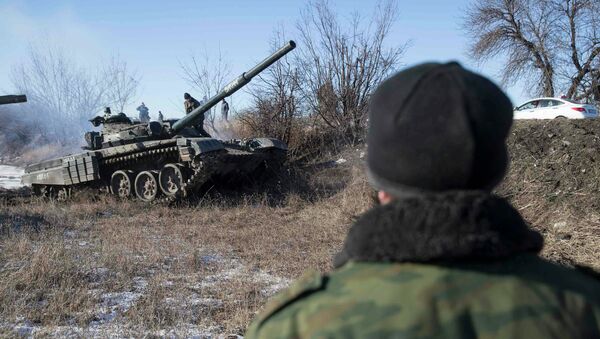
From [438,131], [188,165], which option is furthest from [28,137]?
[438,131]

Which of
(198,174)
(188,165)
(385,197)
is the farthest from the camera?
(188,165)

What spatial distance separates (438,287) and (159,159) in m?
11.9

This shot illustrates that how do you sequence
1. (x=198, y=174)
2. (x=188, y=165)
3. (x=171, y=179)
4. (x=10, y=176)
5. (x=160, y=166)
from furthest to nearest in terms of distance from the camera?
(x=10, y=176) → (x=160, y=166) → (x=171, y=179) → (x=188, y=165) → (x=198, y=174)

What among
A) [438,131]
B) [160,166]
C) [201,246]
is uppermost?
[438,131]

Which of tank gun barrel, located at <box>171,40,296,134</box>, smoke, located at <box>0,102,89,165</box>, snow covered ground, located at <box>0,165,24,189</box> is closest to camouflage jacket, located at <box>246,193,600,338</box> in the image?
tank gun barrel, located at <box>171,40,296,134</box>

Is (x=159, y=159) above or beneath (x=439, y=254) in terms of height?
beneath

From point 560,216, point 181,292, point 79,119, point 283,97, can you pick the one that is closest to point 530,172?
point 560,216

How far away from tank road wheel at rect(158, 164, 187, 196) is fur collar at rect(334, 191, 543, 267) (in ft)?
35.8

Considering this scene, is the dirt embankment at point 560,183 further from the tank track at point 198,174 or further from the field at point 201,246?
the tank track at point 198,174

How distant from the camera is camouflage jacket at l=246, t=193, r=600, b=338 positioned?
913 millimetres

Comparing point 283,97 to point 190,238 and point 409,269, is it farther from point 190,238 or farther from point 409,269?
point 409,269

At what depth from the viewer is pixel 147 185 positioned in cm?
1238

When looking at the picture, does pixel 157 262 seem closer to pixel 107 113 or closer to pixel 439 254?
pixel 439 254

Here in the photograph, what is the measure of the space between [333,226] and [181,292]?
392cm
